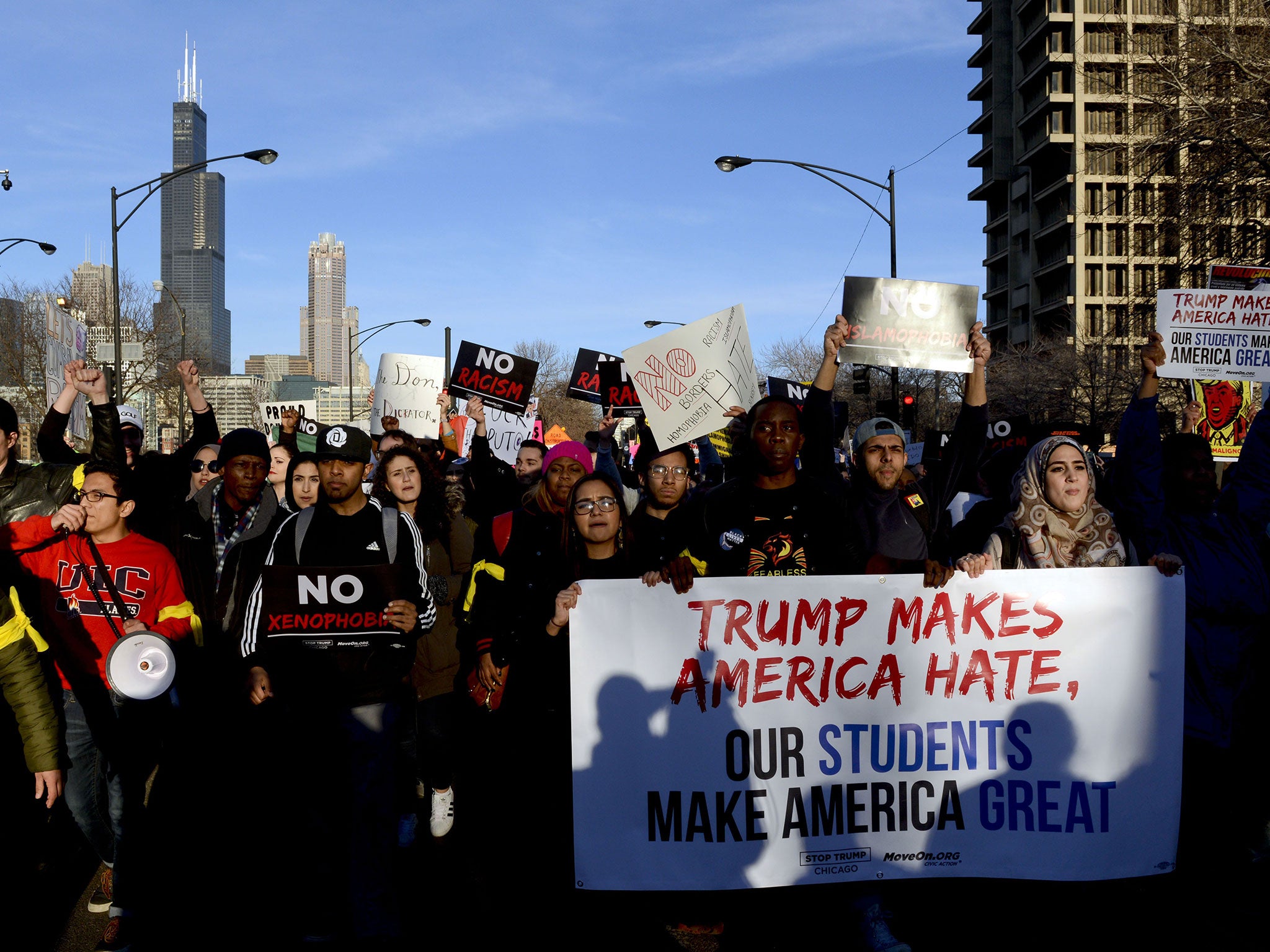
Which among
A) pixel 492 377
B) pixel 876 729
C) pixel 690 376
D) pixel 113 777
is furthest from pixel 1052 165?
pixel 113 777

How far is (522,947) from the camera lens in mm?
4062

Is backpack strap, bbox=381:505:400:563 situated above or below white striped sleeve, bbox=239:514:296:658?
above

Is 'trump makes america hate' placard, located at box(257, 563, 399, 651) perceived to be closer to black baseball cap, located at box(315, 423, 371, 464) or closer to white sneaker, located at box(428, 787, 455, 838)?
black baseball cap, located at box(315, 423, 371, 464)

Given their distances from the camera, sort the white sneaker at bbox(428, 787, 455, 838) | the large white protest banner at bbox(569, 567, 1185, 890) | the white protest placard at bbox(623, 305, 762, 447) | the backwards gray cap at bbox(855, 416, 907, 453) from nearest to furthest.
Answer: the large white protest banner at bbox(569, 567, 1185, 890) → the backwards gray cap at bbox(855, 416, 907, 453) → the white sneaker at bbox(428, 787, 455, 838) → the white protest placard at bbox(623, 305, 762, 447)

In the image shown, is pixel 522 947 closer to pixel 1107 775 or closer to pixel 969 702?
pixel 969 702

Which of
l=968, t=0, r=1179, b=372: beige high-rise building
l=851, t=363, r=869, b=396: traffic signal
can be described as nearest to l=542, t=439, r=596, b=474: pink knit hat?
l=851, t=363, r=869, b=396: traffic signal

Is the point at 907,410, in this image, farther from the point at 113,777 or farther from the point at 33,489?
the point at 113,777

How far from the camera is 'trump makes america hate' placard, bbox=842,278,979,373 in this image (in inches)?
303

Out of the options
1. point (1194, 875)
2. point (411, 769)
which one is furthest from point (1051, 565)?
point (411, 769)

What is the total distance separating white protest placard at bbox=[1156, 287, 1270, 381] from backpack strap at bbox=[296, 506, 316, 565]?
6407 millimetres

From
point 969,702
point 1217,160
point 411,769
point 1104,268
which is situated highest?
point 1104,268

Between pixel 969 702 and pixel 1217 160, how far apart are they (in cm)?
1548

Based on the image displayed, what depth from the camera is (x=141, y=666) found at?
4.04 m

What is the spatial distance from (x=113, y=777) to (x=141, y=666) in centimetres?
55
